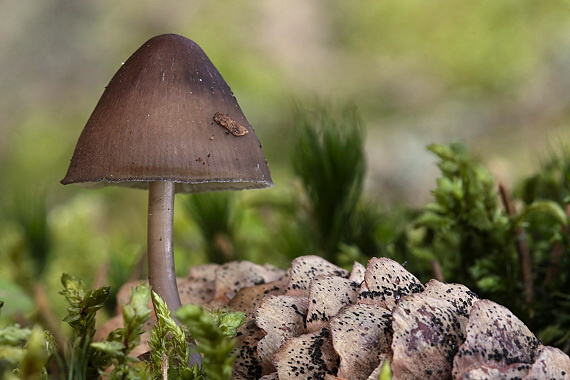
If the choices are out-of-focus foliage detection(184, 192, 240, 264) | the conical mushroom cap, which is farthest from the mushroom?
out-of-focus foliage detection(184, 192, 240, 264)

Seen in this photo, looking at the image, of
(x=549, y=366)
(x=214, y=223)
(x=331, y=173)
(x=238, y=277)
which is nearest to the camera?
(x=549, y=366)

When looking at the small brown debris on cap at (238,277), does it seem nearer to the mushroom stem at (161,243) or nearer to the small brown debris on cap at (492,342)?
the mushroom stem at (161,243)

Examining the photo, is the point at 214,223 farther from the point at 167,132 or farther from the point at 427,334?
the point at 427,334

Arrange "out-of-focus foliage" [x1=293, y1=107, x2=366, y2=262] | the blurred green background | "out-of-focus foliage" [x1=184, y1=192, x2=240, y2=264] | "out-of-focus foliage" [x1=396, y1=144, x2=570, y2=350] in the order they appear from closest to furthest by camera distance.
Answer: "out-of-focus foliage" [x1=396, y1=144, x2=570, y2=350]
"out-of-focus foliage" [x1=293, y1=107, x2=366, y2=262]
"out-of-focus foliage" [x1=184, y1=192, x2=240, y2=264]
the blurred green background

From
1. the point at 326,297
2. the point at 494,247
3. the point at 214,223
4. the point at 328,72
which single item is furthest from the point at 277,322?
the point at 328,72

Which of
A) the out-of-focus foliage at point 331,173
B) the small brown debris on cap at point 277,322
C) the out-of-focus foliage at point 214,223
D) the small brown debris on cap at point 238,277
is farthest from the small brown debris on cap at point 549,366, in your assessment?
the out-of-focus foliage at point 214,223

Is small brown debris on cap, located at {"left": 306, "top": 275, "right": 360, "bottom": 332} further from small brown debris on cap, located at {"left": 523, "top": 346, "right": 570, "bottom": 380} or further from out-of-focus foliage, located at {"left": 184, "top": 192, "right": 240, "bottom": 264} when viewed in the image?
out-of-focus foliage, located at {"left": 184, "top": 192, "right": 240, "bottom": 264}
